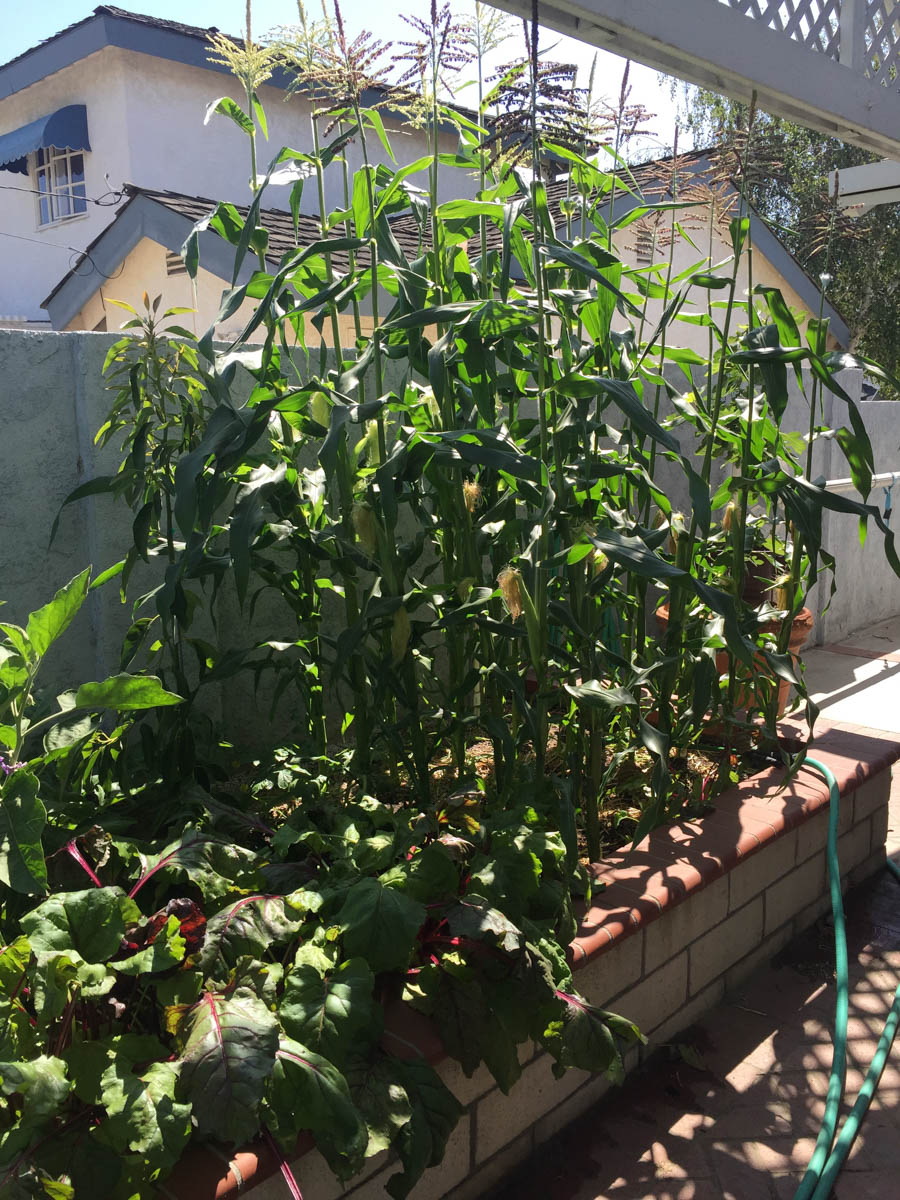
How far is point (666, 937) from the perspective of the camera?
6.21 feet

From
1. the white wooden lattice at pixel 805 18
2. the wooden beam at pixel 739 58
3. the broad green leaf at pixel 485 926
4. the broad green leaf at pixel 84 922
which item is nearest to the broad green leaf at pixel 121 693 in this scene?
the broad green leaf at pixel 84 922

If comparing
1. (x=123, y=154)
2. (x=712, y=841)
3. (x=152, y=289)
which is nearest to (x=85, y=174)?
(x=123, y=154)

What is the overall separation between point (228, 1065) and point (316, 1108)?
0.12 m

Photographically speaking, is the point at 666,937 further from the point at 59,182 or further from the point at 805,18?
the point at 59,182

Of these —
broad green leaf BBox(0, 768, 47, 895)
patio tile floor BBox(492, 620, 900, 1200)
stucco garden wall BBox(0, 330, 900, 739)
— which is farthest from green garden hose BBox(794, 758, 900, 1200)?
stucco garden wall BBox(0, 330, 900, 739)

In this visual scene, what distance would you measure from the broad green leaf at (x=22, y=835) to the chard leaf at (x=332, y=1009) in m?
0.34

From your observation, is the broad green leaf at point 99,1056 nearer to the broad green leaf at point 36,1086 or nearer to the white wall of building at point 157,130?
the broad green leaf at point 36,1086

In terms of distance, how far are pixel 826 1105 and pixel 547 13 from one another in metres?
2.34

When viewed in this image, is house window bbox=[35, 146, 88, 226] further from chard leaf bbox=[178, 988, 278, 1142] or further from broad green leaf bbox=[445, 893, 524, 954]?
chard leaf bbox=[178, 988, 278, 1142]

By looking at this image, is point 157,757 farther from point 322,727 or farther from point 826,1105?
point 826,1105

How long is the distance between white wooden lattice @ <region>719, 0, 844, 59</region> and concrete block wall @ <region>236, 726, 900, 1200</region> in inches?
79.9

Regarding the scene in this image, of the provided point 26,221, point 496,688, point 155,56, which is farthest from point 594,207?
point 26,221

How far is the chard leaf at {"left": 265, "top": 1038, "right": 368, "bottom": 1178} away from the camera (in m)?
1.15

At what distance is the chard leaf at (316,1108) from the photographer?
45.4 inches
